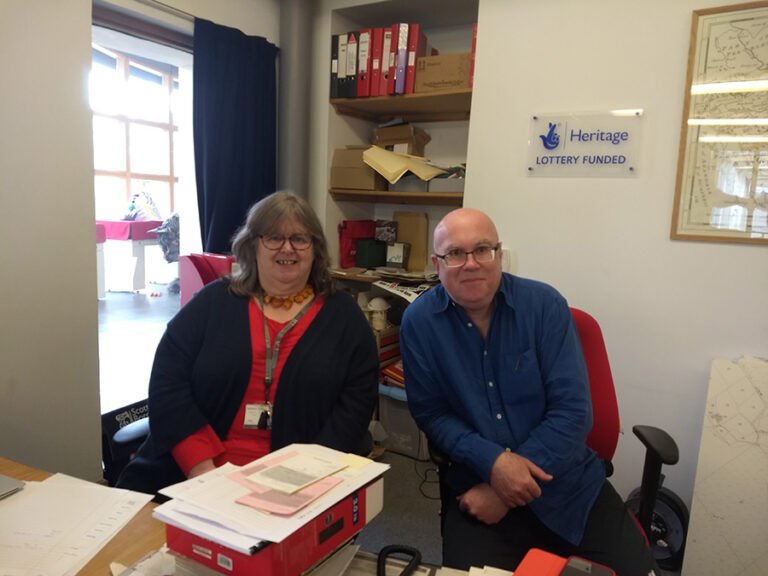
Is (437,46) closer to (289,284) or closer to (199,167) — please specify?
(199,167)

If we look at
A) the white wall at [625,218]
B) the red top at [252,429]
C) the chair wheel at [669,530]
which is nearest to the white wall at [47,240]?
the red top at [252,429]

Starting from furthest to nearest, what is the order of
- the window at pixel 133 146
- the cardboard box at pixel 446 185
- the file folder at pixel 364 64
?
1. the window at pixel 133 146
2. the file folder at pixel 364 64
3. the cardboard box at pixel 446 185

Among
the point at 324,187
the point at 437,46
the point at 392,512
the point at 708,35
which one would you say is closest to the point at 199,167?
the point at 324,187

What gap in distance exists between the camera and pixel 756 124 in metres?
1.96

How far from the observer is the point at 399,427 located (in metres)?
2.98

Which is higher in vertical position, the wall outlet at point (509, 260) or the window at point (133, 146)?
the window at point (133, 146)

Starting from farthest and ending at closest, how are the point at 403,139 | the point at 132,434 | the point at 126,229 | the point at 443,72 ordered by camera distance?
1. the point at 126,229
2. the point at 403,139
3. the point at 443,72
4. the point at 132,434

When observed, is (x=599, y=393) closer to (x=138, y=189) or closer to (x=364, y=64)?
(x=364, y=64)

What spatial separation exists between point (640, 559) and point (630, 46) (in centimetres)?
194

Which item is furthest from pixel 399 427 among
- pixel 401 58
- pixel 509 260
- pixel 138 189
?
pixel 138 189

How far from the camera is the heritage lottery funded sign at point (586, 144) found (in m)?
2.17

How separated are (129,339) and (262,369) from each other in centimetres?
322

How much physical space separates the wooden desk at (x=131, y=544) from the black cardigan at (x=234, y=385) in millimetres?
410

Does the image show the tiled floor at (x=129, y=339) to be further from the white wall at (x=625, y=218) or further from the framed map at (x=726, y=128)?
the framed map at (x=726, y=128)
